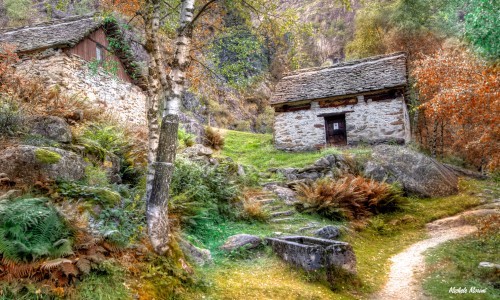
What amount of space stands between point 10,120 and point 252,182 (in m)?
7.19

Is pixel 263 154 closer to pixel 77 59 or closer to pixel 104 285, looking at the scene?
pixel 77 59

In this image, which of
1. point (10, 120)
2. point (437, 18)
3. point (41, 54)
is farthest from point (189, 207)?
point (437, 18)

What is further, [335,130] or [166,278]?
[335,130]

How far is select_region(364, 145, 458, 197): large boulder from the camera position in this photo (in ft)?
38.2

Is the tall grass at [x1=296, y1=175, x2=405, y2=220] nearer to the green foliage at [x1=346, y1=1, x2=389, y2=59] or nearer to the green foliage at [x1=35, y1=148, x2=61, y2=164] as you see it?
the green foliage at [x1=35, y1=148, x2=61, y2=164]

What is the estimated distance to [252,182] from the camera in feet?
37.2

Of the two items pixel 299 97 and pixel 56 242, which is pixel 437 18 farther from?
pixel 56 242

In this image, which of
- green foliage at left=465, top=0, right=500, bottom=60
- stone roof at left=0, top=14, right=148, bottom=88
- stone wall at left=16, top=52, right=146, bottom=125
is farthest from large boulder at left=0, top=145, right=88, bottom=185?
green foliage at left=465, top=0, right=500, bottom=60

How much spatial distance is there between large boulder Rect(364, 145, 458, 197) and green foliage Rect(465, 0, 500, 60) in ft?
16.3

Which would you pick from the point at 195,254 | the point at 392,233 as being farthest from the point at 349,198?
the point at 195,254

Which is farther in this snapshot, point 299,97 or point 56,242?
point 299,97

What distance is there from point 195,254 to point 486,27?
7712mm

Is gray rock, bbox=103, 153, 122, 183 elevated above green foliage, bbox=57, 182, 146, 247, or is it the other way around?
gray rock, bbox=103, 153, 122, 183

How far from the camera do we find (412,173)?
11.9m
